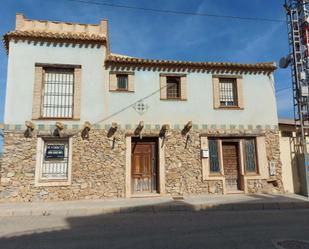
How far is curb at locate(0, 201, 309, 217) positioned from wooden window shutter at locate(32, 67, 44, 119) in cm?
394

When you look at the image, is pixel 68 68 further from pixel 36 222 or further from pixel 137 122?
pixel 36 222

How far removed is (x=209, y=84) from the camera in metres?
12.5

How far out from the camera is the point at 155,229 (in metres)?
6.30

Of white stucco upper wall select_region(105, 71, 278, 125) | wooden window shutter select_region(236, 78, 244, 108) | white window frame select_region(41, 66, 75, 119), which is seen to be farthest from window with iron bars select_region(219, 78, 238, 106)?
white window frame select_region(41, 66, 75, 119)

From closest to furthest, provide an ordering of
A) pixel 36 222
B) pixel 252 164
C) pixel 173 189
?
pixel 36 222 < pixel 173 189 < pixel 252 164

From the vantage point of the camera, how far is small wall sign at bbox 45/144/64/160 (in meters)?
10.9


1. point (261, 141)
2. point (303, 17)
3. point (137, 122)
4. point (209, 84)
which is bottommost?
point (261, 141)

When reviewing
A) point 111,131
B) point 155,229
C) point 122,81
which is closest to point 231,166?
point 111,131

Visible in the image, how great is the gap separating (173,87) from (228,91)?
265 centimetres

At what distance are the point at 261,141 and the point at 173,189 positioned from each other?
4.58m

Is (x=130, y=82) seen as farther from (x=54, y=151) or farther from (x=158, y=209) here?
(x=158, y=209)

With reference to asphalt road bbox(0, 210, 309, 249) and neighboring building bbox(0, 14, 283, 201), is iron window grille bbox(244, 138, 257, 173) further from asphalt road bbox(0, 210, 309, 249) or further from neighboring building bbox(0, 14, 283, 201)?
asphalt road bbox(0, 210, 309, 249)

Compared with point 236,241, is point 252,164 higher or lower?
higher

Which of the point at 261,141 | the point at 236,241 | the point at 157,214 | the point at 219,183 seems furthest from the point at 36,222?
the point at 261,141
